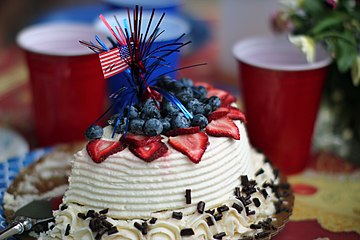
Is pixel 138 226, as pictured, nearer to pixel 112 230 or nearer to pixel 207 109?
pixel 112 230

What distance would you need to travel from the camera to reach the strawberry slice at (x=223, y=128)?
138 centimetres

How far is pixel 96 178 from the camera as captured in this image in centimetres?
132

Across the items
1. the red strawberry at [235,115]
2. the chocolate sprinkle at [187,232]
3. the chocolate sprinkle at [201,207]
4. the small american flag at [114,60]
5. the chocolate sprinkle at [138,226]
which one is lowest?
the chocolate sprinkle at [187,232]

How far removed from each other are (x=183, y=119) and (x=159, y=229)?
0.28 metres

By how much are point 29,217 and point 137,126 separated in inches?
15.6

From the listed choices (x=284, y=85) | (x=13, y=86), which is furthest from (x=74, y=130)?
(x=284, y=85)

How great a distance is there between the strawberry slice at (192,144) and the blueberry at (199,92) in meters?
0.17

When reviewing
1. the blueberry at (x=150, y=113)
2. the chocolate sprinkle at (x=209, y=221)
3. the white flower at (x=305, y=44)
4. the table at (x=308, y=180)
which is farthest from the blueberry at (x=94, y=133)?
the white flower at (x=305, y=44)

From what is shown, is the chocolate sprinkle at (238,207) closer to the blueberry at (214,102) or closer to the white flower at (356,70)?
the blueberry at (214,102)

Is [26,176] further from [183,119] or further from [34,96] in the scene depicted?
[183,119]

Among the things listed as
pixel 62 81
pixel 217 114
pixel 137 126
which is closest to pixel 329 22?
pixel 217 114

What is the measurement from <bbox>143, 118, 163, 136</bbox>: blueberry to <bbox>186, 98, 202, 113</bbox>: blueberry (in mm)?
115

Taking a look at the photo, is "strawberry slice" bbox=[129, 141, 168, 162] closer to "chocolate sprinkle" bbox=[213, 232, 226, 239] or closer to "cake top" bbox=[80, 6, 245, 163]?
"cake top" bbox=[80, 6, 245, 163]

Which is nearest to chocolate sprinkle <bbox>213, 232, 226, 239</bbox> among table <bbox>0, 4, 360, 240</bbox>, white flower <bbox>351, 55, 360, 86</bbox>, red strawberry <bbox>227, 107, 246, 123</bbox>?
table <bbox>0, 4, 360, 240</bbox>
